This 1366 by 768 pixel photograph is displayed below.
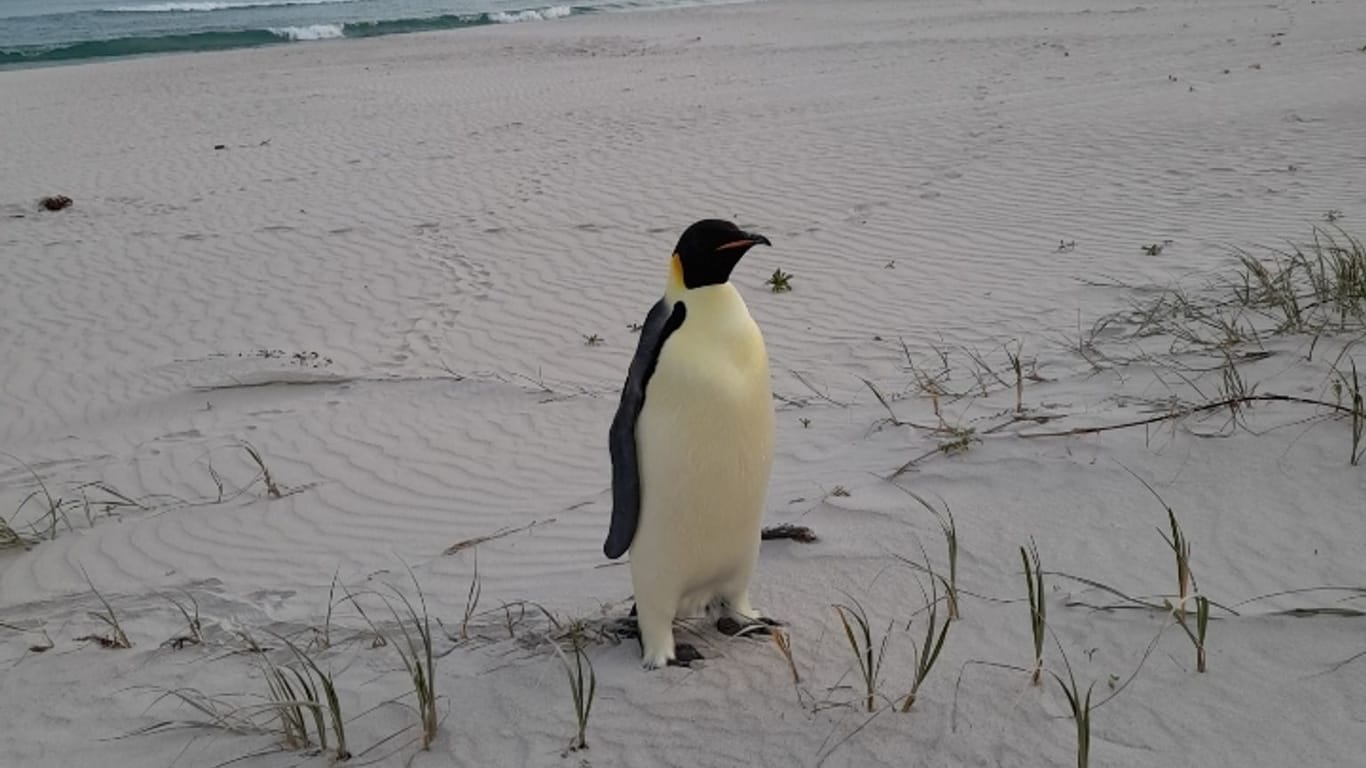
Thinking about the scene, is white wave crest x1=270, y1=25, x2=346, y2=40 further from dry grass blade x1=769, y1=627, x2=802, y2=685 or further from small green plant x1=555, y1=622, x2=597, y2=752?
dry grass blade x1=769, y1=627, x2=802, y2=685

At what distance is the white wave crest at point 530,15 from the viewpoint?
122 feet

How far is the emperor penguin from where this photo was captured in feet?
10.1

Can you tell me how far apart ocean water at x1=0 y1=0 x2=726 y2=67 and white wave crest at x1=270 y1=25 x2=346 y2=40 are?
0.09ft

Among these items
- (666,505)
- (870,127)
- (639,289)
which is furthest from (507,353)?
(870,127)

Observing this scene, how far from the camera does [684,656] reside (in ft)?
11.0

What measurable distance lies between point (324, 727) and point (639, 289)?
6006 mm

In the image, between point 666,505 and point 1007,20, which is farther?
point 1007,20

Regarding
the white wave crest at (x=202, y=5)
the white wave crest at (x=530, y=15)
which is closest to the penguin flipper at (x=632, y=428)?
the white wave crest at (x=530, y=15)

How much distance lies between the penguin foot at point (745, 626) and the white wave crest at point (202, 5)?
4654cm

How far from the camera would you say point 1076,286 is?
7812mm

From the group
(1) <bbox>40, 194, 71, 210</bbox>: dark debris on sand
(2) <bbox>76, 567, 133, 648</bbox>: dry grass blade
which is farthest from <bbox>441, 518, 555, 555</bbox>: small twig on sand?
(1) <bbox>40, 194, 71, 210</bbox>: dark debris on sand

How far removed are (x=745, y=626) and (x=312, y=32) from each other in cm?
3481

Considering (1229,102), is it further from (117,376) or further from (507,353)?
(117,376)

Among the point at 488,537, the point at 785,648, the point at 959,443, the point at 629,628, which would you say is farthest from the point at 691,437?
the point at 488,537
